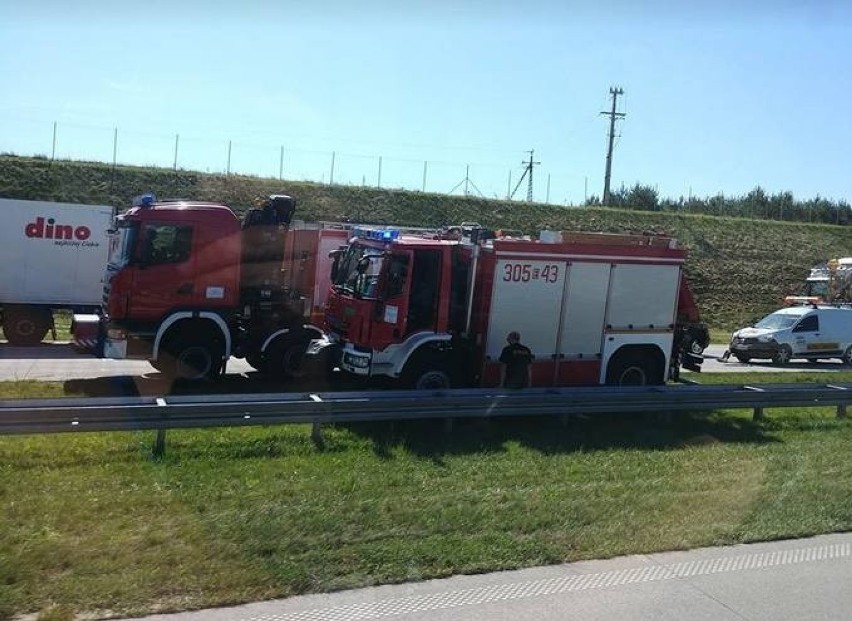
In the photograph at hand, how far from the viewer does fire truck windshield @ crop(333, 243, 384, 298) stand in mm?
11875

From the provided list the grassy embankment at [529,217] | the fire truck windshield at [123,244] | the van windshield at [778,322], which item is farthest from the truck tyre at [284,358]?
the grassy embankment at [529,217]

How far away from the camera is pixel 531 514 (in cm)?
710

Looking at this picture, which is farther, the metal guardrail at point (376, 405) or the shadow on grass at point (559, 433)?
the shadow on grass at point (559, 433)

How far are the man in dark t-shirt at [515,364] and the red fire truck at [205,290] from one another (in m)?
3.80

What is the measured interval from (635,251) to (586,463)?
4973 millimetres

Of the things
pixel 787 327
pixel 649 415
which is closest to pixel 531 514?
pixel 649 415

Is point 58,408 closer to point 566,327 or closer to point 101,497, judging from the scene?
point 101,497

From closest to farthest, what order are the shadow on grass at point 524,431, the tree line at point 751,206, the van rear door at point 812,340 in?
the shadow on grass at point 524,431
the van rear door at point 812,340
the tree line at point 751,206

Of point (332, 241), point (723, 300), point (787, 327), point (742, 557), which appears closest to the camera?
point (742, 557)

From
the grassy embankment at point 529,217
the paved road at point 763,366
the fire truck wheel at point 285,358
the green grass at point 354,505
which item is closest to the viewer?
the green grass at point 354,505

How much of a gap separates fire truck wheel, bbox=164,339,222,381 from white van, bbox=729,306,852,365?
17050 millimetres

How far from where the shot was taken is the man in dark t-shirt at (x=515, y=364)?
37.9ft

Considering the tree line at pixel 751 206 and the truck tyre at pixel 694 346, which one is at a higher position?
the tree line at pixel 751 206

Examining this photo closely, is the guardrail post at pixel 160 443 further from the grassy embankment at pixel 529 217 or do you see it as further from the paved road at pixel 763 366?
the grassy embankment at pixel 529 217
